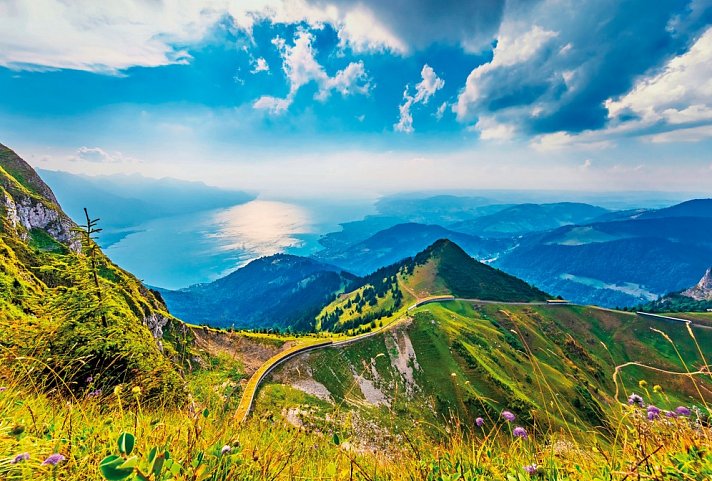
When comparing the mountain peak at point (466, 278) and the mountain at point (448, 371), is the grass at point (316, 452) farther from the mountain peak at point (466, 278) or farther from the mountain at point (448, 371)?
the mountain peak at point (466, 278)

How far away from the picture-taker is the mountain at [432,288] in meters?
129

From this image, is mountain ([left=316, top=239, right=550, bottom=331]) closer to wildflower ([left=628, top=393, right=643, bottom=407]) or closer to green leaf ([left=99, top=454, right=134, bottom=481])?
wildflower ([left=628, top=393, right=643, bottom=407])

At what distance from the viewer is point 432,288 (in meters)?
133

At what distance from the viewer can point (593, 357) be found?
102 metres

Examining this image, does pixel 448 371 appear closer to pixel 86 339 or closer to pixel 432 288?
pixel 86 339

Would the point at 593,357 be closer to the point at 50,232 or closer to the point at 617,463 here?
the point at 617,463

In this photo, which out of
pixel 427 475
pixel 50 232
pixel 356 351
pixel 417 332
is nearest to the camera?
pixel 427 475

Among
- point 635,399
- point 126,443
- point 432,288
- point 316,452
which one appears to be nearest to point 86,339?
point 316,452

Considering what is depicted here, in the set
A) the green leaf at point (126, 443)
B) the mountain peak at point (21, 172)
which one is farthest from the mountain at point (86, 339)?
the mountain peak at point (21, 172)

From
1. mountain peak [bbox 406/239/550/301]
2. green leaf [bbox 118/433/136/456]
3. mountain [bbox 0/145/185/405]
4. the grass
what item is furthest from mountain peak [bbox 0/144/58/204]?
mountain peak [bbox 406/239/550/301]

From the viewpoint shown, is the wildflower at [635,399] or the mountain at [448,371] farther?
the mountain at [448,371]

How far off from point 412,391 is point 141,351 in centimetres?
5663

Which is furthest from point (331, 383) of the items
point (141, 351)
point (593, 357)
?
point (593, 357)

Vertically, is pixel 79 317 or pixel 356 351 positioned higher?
pixel 79 317
